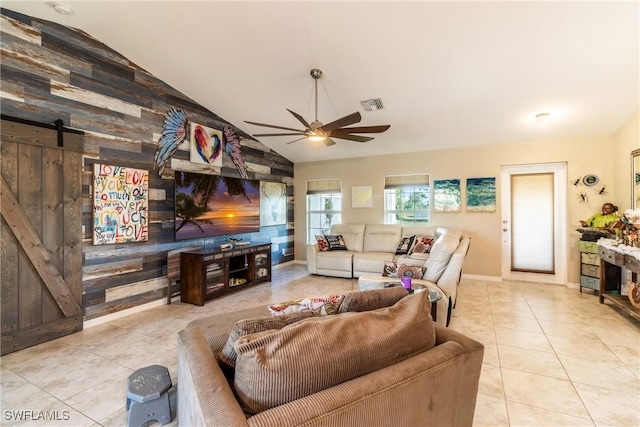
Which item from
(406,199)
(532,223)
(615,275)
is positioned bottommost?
(615,275)

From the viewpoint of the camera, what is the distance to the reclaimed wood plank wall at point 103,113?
2768mm

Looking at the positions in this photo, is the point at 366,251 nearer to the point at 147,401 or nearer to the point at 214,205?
the point at 214,205

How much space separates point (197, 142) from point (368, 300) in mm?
A: 3978

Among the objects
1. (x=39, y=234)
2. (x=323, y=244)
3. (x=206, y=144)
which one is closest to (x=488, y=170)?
(x=323, y=244)

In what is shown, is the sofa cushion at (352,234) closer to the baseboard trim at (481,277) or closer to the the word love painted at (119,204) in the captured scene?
the baseboard trim at (481,277)

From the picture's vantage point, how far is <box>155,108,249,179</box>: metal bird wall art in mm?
3928

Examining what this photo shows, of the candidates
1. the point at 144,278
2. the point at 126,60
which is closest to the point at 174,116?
the point at 126,60

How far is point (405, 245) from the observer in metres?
5.14

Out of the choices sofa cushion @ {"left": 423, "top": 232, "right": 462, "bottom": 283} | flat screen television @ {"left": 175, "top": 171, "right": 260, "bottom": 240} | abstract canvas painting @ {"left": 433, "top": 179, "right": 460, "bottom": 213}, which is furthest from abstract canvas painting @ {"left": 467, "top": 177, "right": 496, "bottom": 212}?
flat screen television @ {"left": 175, "top": 171, "right": 260, "bottom": 240}

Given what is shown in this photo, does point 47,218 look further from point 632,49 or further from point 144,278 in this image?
point 632,49

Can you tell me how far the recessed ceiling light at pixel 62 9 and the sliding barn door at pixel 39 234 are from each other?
117 cm

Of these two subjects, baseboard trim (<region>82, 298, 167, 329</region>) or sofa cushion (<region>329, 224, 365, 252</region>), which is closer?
baseboard trim (<region>82, 298, 167, 329</region>)

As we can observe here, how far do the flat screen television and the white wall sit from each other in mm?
1691

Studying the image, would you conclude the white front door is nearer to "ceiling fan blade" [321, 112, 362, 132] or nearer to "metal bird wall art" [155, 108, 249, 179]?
"ceiling fan blade" [321, 112, 362, 132]
